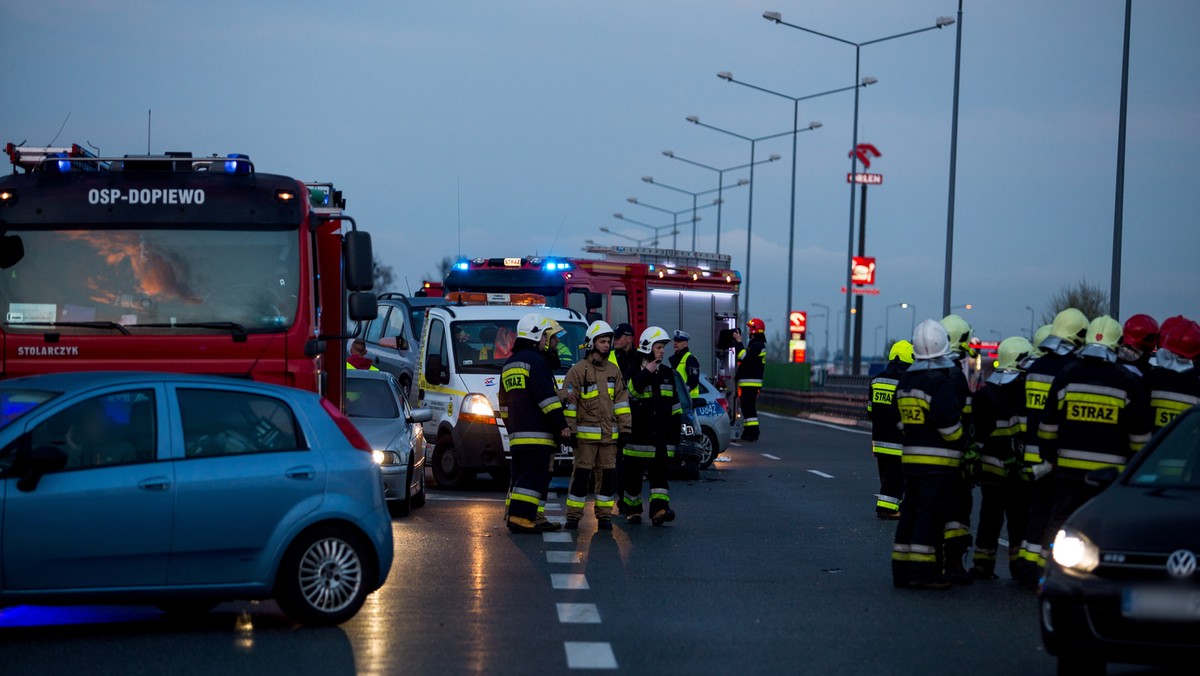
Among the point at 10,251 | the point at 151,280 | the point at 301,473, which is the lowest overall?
the point at 301,473

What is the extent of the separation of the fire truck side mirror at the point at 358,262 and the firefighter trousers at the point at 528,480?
3135 millimetres

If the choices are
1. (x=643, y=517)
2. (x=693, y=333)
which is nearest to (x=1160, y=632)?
(x=643, y=517)

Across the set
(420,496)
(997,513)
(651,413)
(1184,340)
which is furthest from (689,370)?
Result: (1184,340)

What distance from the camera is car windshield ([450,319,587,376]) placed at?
2019cm

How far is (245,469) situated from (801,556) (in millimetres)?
5510

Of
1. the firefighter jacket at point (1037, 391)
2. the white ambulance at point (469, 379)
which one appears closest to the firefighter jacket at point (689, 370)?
the white ambulance at point (469, 379)

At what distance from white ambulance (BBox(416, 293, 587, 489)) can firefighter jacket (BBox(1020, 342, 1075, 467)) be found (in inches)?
324

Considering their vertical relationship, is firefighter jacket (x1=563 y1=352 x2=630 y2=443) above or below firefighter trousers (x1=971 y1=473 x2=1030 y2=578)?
above

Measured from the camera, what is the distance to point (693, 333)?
31234mm

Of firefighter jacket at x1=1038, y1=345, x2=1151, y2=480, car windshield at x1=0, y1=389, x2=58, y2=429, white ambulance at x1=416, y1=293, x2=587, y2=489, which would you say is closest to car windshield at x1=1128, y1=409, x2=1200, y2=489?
firefighter jacket at x1=1038, y1=345, x2=1151, y2=480

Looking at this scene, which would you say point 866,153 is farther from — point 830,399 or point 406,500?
point 406,500

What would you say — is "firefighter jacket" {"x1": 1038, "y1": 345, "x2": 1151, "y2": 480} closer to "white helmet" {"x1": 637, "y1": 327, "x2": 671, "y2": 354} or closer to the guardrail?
"white helmet" {"x1": 637, "y1": 327, "x2": 671, "y2": 354}

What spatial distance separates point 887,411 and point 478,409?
16.1ft

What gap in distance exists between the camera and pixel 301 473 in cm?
970
